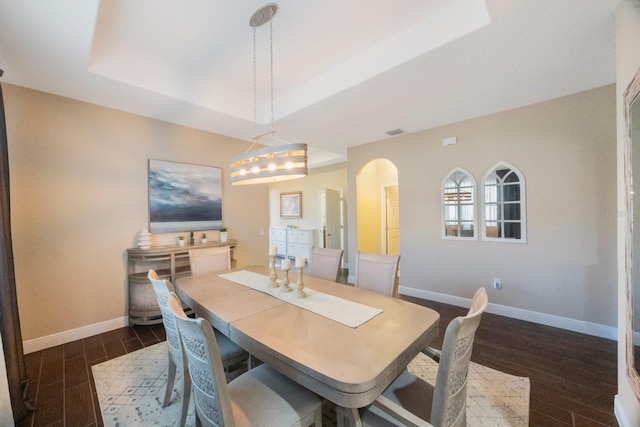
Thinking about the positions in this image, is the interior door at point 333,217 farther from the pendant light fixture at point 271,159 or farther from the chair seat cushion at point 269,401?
the chair seat cushion at point 269,401

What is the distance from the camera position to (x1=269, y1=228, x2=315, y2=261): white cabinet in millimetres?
6594

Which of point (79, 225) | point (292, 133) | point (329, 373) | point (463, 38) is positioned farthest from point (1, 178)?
point (463, 38)

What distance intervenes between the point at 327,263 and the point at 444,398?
1.77 m

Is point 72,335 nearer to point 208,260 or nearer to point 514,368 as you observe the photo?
point 208,260

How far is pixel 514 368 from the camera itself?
7.29ft

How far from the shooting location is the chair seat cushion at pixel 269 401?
3.69 ft

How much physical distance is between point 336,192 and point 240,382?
526 cm

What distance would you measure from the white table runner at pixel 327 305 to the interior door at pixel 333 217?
3.86 meters

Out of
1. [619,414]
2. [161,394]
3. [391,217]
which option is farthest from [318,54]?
[391,217]

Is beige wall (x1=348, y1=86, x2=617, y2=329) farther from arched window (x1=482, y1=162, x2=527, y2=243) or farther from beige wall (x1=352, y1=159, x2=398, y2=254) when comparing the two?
beige wall (x1=352, y1=159, x2=398, y2=254)

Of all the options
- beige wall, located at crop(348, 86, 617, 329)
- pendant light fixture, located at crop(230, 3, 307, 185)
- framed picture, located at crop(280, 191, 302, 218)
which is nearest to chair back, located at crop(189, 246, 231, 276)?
pendant light fixture, located at crop(230, 3, 307, 185)

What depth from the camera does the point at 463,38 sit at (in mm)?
1861

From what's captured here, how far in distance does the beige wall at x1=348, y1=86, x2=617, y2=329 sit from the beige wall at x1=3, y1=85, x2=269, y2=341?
393 centimetres

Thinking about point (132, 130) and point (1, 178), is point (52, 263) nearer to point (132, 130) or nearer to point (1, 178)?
point (1, 178)
